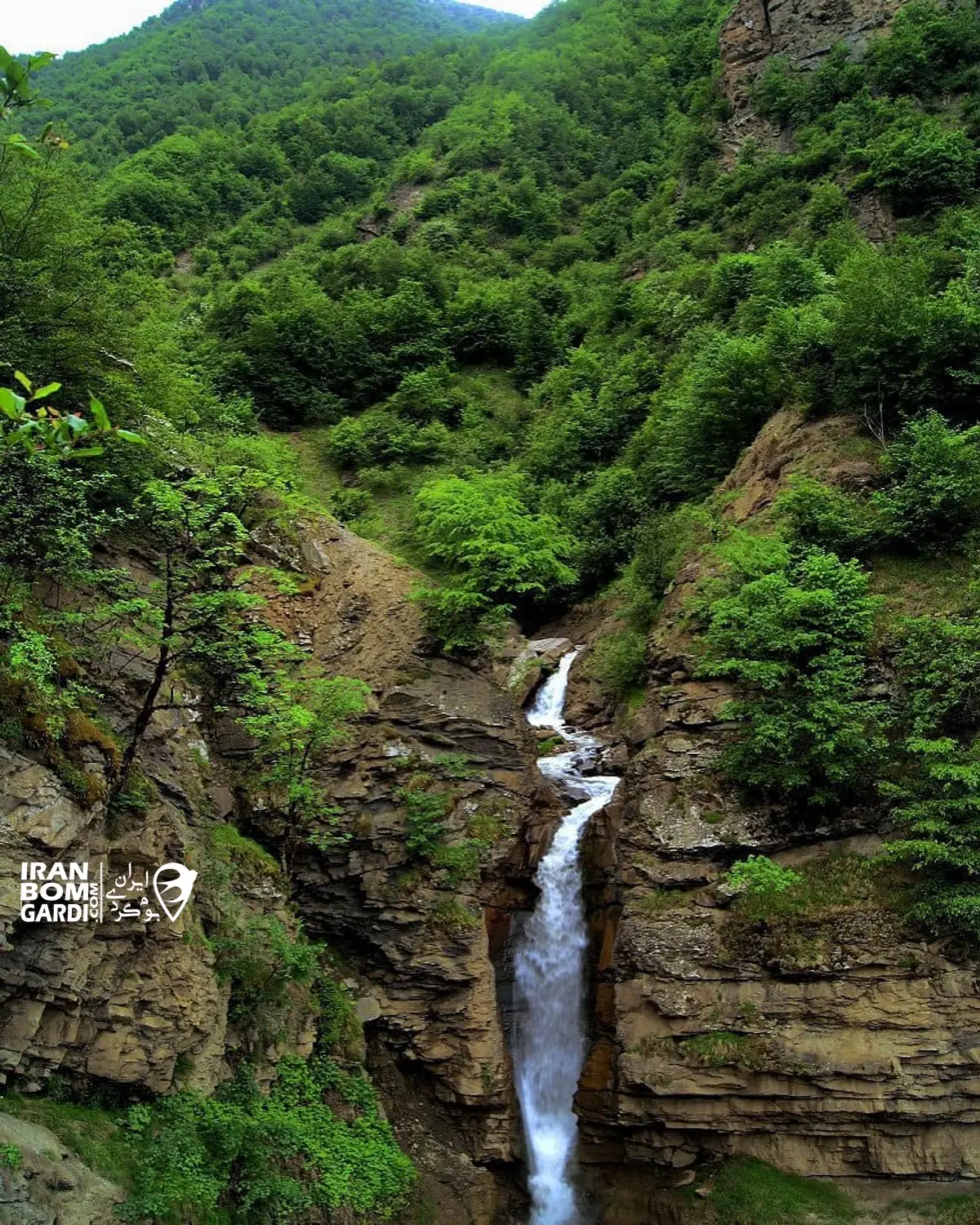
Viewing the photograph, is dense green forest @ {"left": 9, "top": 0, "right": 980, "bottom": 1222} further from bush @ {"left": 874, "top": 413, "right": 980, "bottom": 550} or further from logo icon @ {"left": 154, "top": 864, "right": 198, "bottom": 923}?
logo icon @ {"left": 154, "top": 864, "right": 198, "bottom": 923}

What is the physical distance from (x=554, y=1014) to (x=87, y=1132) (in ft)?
27.4

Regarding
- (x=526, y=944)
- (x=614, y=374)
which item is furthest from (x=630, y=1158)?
(x=614, y=374)

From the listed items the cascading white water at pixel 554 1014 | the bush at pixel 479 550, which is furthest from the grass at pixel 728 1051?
the bush at pixel 479 550

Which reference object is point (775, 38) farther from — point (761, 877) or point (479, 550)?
point (761, 877)

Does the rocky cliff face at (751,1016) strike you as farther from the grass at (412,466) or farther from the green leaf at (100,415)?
the green leaf at (100,415)

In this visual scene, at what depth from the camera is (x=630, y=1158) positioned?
42.3 ft

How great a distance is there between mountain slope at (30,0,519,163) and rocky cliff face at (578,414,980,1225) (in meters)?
64.4

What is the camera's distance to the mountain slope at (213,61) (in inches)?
2594

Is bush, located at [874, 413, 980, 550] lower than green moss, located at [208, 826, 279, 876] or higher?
higher

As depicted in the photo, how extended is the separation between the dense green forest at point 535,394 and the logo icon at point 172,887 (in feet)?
3.41

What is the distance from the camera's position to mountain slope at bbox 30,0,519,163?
65.9 metres

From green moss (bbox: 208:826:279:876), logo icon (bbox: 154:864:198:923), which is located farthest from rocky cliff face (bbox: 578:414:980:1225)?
logo icon (bbox: 154:864:198:923)

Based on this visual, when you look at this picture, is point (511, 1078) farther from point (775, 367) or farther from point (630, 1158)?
point (775, 367)

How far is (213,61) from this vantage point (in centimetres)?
8019
